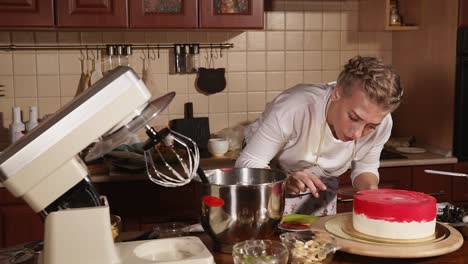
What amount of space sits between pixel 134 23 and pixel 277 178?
1.46m

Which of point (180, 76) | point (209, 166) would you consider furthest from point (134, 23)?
point (209, 166)

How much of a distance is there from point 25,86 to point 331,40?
170 centimetres

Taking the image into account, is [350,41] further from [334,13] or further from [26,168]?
[26,168]

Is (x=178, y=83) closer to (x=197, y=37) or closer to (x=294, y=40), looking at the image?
(x=197, y=37)

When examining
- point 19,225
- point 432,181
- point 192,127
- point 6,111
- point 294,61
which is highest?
point 294,61

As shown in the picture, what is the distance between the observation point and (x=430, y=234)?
154 centimetres

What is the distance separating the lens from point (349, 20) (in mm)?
3451

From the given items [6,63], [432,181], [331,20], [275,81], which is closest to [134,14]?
[6,63]

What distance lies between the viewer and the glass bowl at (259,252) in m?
1.30

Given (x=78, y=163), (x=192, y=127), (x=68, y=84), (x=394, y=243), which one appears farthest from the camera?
(x=192, y=127)

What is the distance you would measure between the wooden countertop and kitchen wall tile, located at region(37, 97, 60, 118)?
19.0 inches

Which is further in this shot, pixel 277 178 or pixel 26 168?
pixel 277 178

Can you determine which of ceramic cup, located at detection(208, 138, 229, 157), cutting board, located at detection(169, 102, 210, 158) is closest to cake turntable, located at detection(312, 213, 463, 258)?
ceramic cup, located at detection(208, 138, 229, 157)

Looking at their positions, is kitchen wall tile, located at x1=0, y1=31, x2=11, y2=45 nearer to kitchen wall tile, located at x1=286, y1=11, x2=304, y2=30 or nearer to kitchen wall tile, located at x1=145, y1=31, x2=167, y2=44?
kitchen wall tile, located at x1=145, y1=31, x2=167, y2=44
